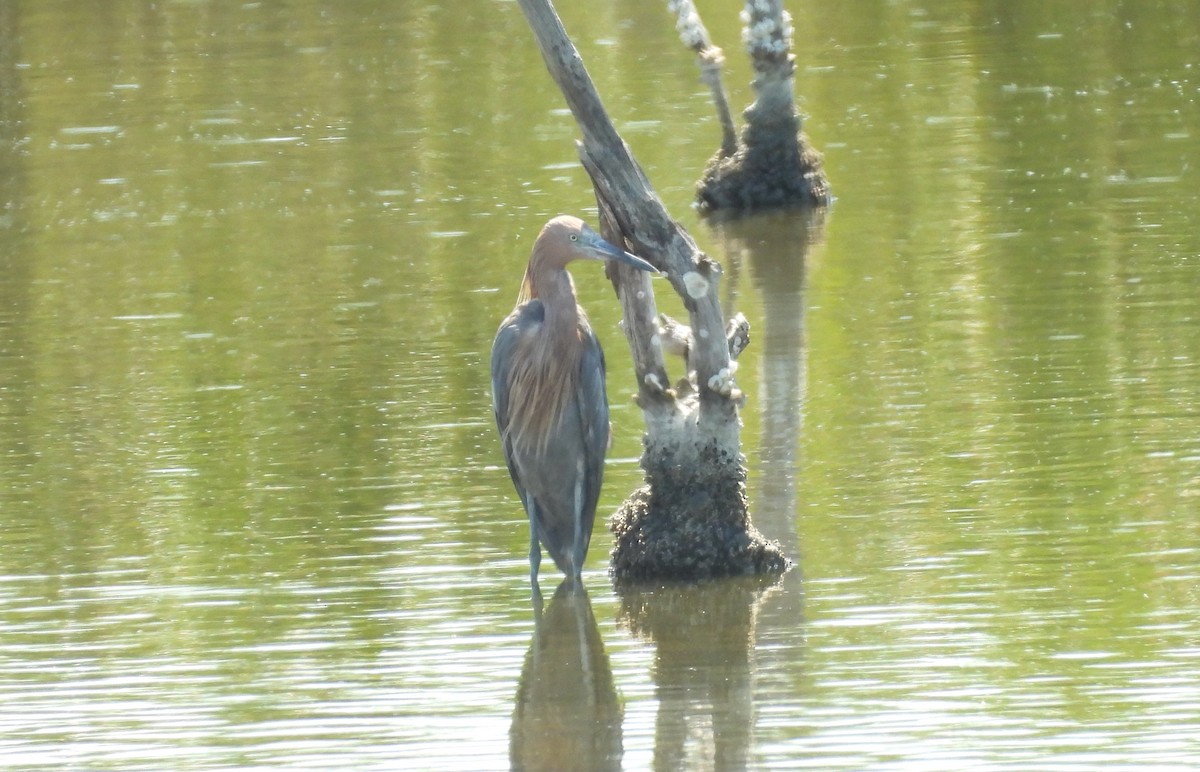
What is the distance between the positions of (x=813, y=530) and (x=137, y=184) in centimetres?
1118

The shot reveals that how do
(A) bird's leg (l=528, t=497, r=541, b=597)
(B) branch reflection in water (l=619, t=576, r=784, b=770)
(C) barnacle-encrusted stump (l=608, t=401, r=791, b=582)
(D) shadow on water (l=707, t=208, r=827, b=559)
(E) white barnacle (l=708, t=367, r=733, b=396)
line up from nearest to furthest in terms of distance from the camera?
(B) branch reflection in water (l=619, t=576, r=784, b=770), (E) white barnacle (l=708, t=367, r=733, b=396), (C) barnacle-encrusted stump (l=608, t=401, r=791, b=582), (A) bird's leg (l=528, t=497, r=541, b=597), (D) shadow on water (l=707, t=208, r=827, b=559)

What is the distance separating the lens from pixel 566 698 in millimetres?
7457

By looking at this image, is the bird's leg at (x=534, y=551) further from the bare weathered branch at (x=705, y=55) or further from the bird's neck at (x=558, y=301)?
the bare weathered branch at (x=705, y=55)

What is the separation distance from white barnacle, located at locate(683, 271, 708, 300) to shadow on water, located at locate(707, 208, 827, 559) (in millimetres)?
1270

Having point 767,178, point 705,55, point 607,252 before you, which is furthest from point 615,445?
point 767,178

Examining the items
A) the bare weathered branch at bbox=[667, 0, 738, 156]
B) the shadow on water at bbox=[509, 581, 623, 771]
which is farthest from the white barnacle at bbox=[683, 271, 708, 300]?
the bare weathered branch at bbox=[667, 0, 738, 156]

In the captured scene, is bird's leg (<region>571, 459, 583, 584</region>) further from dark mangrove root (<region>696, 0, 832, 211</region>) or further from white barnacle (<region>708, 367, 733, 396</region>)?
dark mangrove root (<region>696, 0, 832, 211</region>)

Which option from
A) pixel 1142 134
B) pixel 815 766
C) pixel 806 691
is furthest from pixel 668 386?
pixel 1142 134

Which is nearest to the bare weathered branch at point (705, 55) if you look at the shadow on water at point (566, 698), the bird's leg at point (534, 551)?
the bird's leg at point (534, 551)

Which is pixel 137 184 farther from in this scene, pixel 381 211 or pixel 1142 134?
pixel 1142 134

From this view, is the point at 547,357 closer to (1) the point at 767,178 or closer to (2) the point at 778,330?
(2) the point at 778,330

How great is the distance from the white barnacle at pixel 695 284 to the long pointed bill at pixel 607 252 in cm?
12

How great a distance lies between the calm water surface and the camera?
7176 mm

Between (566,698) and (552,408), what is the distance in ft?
5.13
